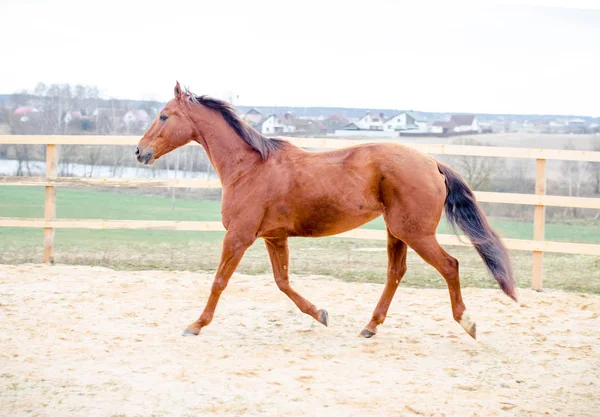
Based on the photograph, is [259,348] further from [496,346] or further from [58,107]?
[58,107]

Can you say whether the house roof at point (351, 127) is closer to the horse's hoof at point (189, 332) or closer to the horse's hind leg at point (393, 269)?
the horse's hind leg at point (393, 269)

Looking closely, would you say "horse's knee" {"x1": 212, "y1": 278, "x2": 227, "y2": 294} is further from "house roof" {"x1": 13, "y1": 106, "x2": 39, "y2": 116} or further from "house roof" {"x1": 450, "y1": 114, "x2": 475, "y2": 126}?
"house roof" {"x1": 450, "y1": 114, "x2": 475, "y2": 126}

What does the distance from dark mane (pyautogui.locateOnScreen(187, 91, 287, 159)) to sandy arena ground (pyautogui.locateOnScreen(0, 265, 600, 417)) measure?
1.36 metres

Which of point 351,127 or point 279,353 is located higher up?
point 351,127

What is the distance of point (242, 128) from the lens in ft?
16.1

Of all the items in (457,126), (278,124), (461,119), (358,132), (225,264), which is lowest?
(225,264)

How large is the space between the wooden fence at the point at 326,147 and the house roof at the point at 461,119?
7.92 m

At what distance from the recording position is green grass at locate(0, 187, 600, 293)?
7.50 m

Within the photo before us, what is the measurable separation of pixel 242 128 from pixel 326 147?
2447mm

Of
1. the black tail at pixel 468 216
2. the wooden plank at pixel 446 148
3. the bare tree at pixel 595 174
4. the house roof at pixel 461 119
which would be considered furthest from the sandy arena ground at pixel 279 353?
the house roof at pixel 461 119

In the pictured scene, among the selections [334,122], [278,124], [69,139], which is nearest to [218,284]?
[69,139]

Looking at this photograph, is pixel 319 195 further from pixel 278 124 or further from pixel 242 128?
pixel 278 124

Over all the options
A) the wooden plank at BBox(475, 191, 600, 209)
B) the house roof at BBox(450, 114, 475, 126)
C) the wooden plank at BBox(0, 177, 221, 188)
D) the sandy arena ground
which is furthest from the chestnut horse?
the house roof at BBox(450, 114, 475, 126)

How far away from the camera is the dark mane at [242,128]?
4852 millimetres
